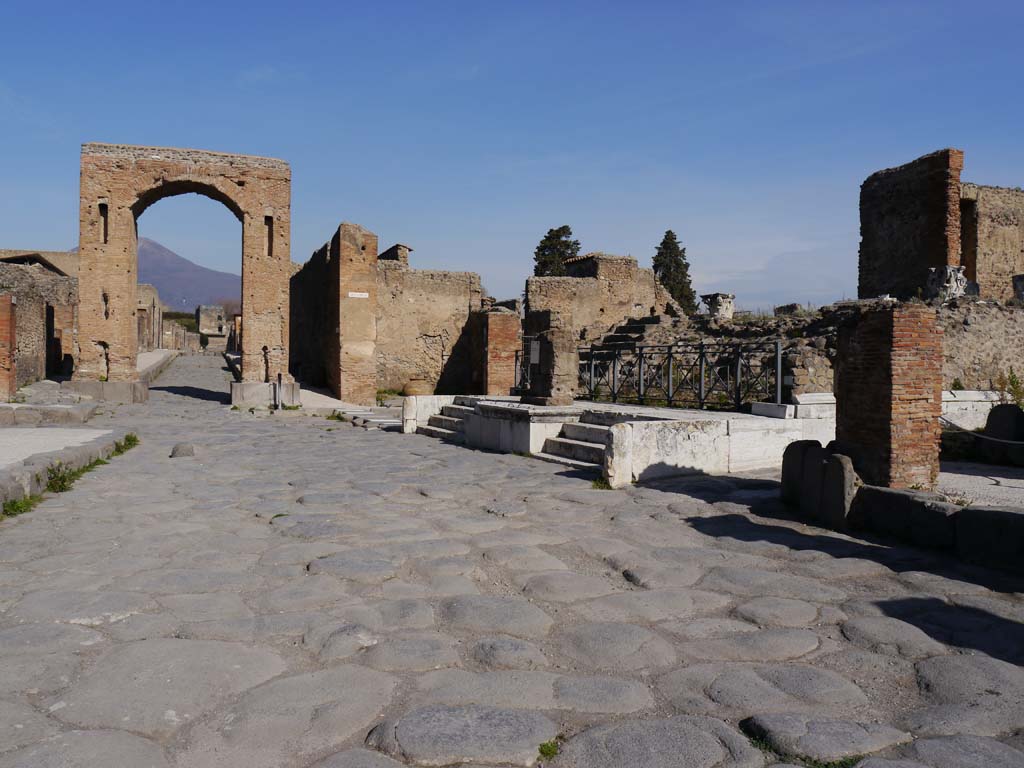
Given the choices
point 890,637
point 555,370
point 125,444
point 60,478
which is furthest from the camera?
point 555,370

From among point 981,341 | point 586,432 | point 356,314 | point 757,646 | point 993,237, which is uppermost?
point 993,237

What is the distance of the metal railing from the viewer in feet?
35.7

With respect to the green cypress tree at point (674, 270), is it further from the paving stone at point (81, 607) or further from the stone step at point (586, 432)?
the paving stone at point (81, 607)

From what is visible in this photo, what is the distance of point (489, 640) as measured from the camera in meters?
3.00

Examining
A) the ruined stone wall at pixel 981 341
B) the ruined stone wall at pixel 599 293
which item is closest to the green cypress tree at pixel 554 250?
the ruined stone wall at pixel 599 293

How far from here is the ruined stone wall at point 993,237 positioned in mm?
21656

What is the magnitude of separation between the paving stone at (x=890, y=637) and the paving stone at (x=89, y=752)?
2.61m

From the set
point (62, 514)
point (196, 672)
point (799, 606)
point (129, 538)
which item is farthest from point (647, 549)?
point (62, 514)

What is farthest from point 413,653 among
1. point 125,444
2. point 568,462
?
point 125,444

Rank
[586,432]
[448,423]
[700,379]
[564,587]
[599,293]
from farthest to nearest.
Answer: [599,293] < [448,423] < [700,379] < [586,432] < [564,587]

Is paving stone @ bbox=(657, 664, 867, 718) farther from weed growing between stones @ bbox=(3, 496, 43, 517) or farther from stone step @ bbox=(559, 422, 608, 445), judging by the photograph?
stone step @ bbox=(559, 422, 608, 445)

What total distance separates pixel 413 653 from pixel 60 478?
189 inches

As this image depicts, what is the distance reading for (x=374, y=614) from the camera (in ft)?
10.8

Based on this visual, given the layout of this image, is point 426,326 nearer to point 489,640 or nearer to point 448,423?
point 448,423
